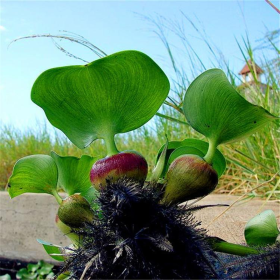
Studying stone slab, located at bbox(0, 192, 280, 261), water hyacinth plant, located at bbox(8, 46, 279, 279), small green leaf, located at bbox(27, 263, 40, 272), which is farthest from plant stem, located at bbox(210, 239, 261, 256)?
small green leaf, located at bbox(27, 263, 40, 272)

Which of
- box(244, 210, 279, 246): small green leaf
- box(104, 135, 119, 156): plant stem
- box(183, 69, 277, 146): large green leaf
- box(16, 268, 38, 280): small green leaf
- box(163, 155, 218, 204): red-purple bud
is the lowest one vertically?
box(16, 268, 38, 280): small green leaf

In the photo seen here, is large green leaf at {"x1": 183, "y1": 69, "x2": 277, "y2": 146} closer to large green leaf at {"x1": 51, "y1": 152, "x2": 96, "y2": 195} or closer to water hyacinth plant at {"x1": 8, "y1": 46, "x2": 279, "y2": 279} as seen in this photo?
water hyacinth plant at {"x1": 8, "y1": 46, "x2": 279, "y2": 279}

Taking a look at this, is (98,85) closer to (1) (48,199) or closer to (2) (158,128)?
(1) (48,199)

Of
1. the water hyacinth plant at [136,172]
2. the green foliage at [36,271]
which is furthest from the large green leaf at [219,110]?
the green foliage at [36,271]

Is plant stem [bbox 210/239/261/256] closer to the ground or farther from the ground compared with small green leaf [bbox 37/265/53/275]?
farther from the ground

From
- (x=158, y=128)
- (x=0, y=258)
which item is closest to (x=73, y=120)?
(x=0, y=258)

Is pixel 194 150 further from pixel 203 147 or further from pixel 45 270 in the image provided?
pixel 45 270

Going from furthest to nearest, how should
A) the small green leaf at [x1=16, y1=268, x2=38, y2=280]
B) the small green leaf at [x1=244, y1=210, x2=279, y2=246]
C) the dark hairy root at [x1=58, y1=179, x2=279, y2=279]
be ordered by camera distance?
the small green leaf at [x1=16, y1=268, x2=38, y2=280] < the small green leaf at [x1=244, y1=210, x2=279, y2=246] < the dark hairy root at [x1=58, y1=179, x2=279, y2=279]

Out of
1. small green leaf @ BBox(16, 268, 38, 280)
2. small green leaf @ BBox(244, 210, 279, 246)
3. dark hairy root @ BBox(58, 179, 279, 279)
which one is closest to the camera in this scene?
dark hairy root @ BBox(58, 179, 279, 279)
